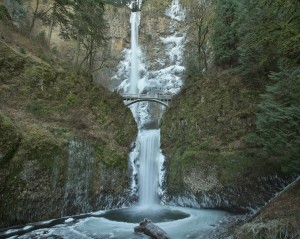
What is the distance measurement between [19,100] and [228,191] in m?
12.3

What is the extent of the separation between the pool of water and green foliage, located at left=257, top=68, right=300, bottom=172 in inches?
163

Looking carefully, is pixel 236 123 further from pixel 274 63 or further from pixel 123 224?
pixel 123 224

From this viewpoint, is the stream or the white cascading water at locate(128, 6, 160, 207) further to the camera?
the white cascading water at locate(128, 6, 160, 207)

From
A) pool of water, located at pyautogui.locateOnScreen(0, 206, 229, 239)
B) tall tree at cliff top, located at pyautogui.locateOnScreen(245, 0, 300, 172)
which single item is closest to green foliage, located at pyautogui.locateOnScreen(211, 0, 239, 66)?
tall tree at cliff top, located at pyautogui.locateOnScreen(245, 0, 300, 172)

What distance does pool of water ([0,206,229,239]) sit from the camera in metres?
12.1

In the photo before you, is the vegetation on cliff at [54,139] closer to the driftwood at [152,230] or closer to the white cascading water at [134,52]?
the driftwood at [152,230]

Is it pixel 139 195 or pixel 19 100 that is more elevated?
pixel 19 100

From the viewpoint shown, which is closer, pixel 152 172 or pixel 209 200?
pixel 209 200

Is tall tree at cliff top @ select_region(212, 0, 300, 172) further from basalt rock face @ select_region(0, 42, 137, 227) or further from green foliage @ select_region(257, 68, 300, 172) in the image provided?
basalt rock face @ select_region(0, 42, 137, 227)

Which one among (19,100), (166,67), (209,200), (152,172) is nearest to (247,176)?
(209,200)

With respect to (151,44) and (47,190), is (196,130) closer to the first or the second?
(47,190)

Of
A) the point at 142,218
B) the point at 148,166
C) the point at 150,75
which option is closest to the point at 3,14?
the point at 148,166

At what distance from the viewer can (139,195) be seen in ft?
61.2

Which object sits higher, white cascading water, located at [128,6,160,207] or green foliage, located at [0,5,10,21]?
green foliage, located at [0,5,10,21]
